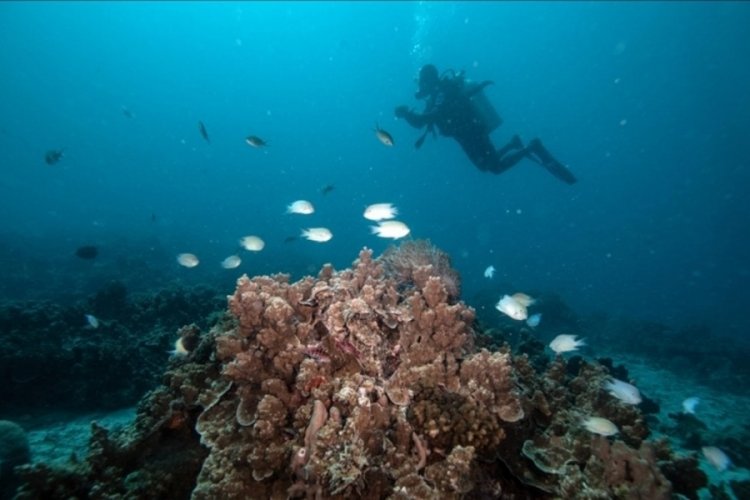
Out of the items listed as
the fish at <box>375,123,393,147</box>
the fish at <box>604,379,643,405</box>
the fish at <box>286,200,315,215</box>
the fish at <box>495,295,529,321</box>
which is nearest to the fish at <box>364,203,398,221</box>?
the fish at <box>286,200,315,215</box>

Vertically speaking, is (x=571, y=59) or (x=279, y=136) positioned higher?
(x=279, y=136)

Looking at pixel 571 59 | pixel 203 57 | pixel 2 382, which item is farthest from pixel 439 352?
pixel 203 57

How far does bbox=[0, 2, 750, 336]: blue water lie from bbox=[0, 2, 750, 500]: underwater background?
34.3 inches

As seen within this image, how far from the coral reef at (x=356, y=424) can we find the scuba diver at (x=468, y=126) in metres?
13.5

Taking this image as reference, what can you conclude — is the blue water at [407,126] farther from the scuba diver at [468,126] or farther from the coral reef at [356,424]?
the coral reef at [356,424]

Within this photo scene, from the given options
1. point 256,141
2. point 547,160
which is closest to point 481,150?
point 547,160

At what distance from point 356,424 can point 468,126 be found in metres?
16.0

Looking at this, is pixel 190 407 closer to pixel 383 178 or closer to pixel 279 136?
pixel 383 178

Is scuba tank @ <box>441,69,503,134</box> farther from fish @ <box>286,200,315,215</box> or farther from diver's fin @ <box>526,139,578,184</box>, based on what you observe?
fish @ <box>286,200,315,215</box>

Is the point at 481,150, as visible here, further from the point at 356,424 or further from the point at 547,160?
the point at 356,424

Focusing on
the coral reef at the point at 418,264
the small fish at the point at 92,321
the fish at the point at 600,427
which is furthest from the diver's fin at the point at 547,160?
the small fish at the point at 92,321

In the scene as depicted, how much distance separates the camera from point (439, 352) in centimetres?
362

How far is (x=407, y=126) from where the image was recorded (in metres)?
135

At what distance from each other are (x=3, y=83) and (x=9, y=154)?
3038cm
